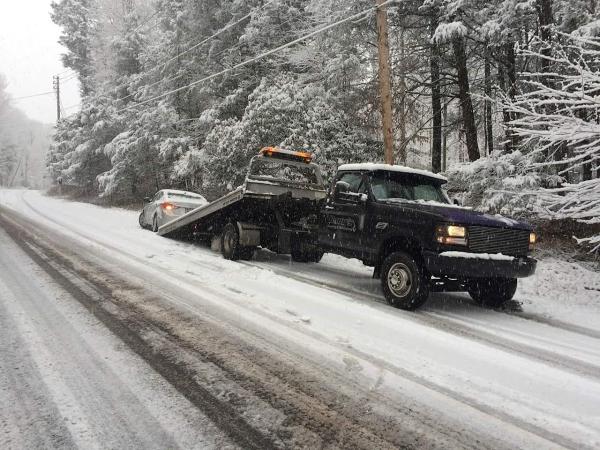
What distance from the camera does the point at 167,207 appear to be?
1323cm

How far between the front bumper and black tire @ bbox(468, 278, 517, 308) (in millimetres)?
495

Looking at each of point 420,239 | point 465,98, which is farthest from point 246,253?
point 465,98

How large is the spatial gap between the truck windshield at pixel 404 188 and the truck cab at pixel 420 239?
0.05 ft

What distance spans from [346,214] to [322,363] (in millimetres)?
3590

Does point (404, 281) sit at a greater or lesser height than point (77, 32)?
lesser

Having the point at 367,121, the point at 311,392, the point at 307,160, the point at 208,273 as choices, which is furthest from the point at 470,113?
the point at 311,392

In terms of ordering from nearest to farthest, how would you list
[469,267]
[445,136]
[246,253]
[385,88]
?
[469,267] < [246,253] < [385,88] < [445,136]

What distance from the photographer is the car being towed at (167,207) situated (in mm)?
13227

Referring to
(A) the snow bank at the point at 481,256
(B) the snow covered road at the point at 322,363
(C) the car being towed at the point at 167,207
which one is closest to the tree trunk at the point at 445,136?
(C) the car being towed at the point at 167,207

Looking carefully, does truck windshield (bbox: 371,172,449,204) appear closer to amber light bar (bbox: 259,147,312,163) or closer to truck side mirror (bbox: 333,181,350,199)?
truck side mirror (bbox: 333,181,350,199)

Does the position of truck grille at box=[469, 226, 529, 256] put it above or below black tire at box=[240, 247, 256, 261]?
above

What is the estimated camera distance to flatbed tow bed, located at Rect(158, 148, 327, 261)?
830cm

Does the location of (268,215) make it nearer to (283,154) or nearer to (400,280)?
(283,154)

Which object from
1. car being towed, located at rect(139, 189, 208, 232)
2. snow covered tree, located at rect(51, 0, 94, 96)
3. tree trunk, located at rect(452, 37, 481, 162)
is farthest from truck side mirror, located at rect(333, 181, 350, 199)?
snow covered tree, located at rect(51, 0, 94, 96)
